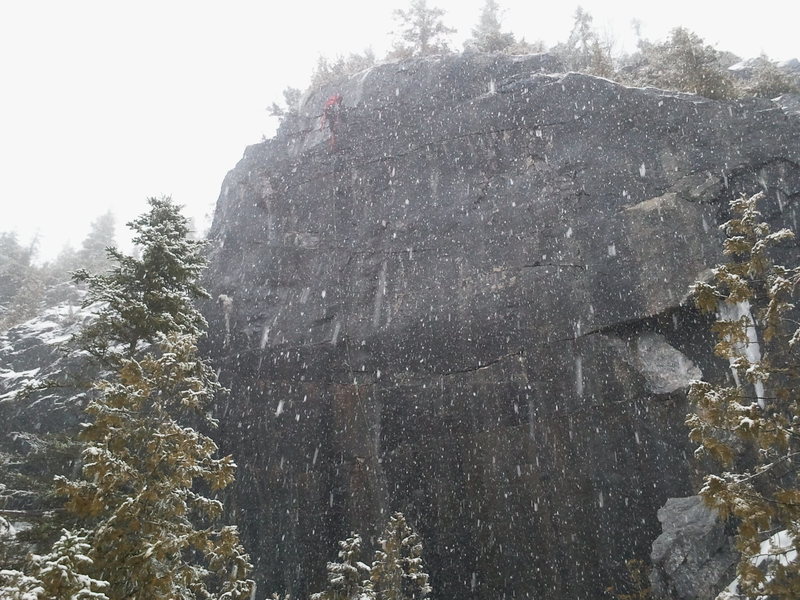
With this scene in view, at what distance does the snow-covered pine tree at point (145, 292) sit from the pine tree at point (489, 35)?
1836 cm

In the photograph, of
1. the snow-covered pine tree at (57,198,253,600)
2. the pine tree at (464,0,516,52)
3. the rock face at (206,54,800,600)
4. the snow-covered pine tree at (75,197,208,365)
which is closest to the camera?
the snow-covered pine tree at (57,198,253,600)

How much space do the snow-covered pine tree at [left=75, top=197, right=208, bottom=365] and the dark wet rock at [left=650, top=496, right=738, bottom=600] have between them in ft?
37.8

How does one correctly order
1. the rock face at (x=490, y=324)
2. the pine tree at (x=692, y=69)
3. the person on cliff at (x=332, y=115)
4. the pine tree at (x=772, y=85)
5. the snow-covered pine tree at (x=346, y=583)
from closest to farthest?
1. the snow-covered pine tree at (x=346, y=583)
2. the rock face at (x=490, y=324)
3. the pine tree at (x=772, y=85)
4. the pine tree at (x=692, y=69)
5. the person on cliff at (x=332, y=115)

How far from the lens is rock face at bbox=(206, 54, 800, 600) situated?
13555 mm

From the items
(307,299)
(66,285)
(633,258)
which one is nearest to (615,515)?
(633,258)

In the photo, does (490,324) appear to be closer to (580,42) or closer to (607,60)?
(607,60)

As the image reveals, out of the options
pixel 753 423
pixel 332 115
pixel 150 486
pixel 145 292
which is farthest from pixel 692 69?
pixel 150 486

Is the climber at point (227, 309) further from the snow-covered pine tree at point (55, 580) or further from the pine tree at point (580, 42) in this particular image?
the pine tree at point (580, 42)

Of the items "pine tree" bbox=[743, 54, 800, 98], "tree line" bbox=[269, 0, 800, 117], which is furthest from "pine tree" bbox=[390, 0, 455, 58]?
"pine tree" bbox=[743, 54, 800, 98]

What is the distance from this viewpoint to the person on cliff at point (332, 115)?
1981 cm

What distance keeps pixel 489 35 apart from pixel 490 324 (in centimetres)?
1537

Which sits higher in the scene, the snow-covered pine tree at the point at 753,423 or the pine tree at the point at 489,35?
the pine tree at the point at 489,35

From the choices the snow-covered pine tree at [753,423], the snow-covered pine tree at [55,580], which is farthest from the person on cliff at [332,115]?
the snow-covered pine tree at [55,580]

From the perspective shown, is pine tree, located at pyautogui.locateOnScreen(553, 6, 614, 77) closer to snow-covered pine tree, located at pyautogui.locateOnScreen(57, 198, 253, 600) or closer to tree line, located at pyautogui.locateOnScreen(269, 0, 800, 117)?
tree line, located at pyautogui.locateOnScreen(269, 0, 800, 117)
